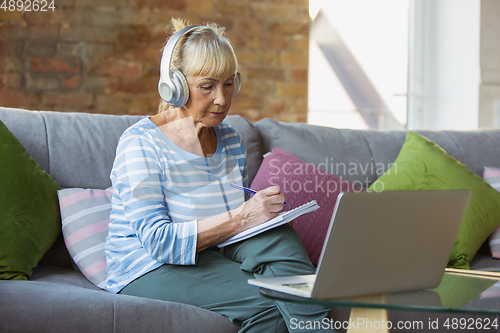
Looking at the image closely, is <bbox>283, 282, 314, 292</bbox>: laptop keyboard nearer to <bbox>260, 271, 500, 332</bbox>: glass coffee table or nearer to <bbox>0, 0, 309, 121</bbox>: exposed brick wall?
<bbox>260, 271, 500, 332</bbox>: glass coffee table

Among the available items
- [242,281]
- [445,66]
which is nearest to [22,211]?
[242,281]

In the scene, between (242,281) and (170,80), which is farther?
(170,80)

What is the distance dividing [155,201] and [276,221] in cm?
32

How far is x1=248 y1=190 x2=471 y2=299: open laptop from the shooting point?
75 cm

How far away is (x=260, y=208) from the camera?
1.20 m

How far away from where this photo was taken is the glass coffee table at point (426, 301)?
0.77 m

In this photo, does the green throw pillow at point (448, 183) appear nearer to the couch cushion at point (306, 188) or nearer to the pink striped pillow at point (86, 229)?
the couch cushion at point (306, 188)

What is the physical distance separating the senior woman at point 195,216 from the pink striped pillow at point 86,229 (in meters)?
0.10

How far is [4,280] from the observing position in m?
1.21

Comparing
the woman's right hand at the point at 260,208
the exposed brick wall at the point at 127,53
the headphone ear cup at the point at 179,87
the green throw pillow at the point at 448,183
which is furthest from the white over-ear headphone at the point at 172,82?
the exposed brick wall at the point at 127,53

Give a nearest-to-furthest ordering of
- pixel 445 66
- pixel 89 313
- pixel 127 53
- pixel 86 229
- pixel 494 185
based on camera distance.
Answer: pixel 89 313 < pixel 86 229 < pixel 494 185 < pixel 127 53 < pixel 445 66

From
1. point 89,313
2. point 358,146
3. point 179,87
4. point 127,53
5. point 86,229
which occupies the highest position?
point 127,53

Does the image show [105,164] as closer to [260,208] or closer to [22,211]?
[22,211]

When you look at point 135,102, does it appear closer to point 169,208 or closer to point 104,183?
point 104,183
